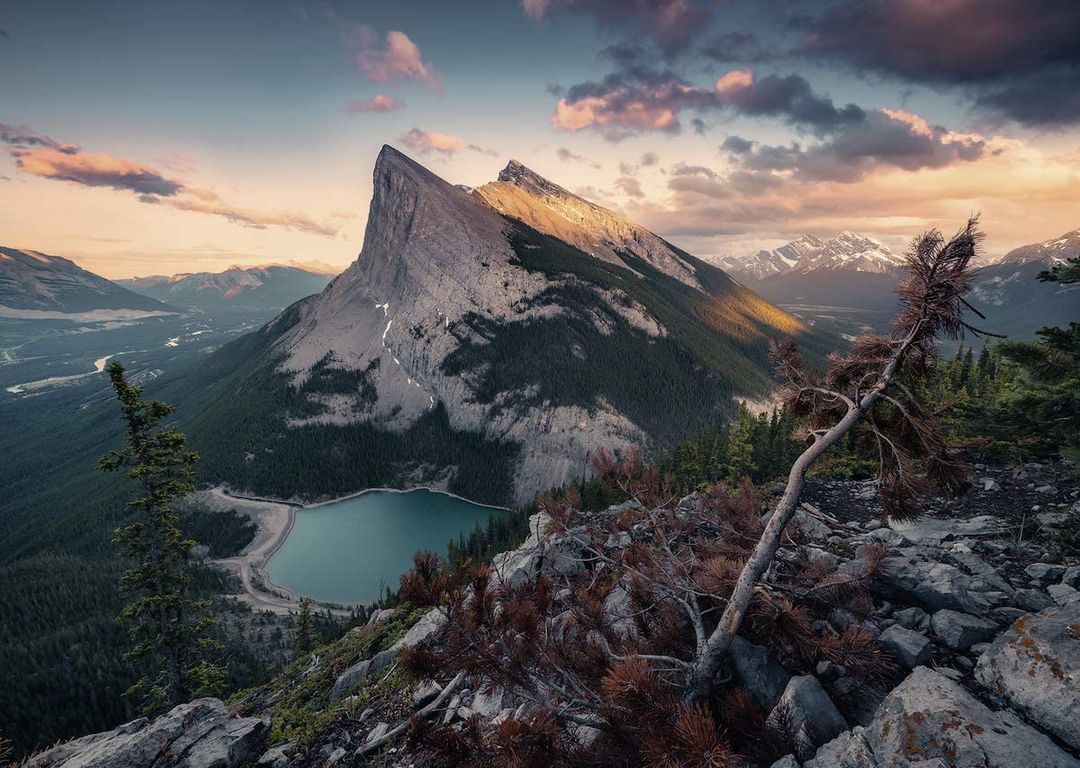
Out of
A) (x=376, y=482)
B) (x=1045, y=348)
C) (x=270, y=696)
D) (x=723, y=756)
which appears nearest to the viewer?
(x=723, y=756)

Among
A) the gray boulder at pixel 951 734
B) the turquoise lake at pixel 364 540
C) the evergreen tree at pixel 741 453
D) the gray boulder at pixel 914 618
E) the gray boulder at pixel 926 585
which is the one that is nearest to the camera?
the gray boulder at pixel 951 734

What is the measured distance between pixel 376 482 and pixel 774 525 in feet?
554

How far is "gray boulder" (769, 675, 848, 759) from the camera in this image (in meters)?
7.53

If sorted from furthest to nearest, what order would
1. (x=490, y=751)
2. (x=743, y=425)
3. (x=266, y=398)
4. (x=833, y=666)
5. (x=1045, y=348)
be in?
(x=266, y=398), (x=743, y=425), (x=1045, y=348), (x=833, y=666), (x=490, y=751)

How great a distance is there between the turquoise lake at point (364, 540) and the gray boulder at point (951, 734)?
9001 centimetres

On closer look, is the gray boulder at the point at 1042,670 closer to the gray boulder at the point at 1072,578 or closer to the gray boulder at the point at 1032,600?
the gray boulder at the point at 1032,600

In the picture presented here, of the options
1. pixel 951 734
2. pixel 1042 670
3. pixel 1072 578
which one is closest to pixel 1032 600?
pixel 1072 578

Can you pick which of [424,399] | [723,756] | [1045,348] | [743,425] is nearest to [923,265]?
[723,756]

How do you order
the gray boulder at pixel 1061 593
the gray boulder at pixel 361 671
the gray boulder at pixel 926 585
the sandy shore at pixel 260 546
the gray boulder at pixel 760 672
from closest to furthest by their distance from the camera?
the gray boulder at pixel 760 672
the gray boulder at pixel 926 585
the gray boulder at pixel 1061 593
the gray boulder at pixel 361 671
the sandy shore at pixel 260 546

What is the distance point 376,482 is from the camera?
162750mm

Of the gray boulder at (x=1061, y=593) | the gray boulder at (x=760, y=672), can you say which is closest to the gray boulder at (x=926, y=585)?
the gray boulder at (x=1061, y=593)

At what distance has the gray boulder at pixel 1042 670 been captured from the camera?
6.77 meters

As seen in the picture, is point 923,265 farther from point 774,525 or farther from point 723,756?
point 723,756

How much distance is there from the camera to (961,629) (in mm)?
8875
